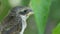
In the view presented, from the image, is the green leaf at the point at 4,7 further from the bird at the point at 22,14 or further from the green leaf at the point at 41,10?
the green leaf at the point at 41,10

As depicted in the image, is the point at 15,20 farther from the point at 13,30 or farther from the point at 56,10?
the point at 56,10

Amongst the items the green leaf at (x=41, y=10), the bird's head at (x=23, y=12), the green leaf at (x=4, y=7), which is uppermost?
the bird's head at (x=23, y=12)

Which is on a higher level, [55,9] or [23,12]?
[23,12]

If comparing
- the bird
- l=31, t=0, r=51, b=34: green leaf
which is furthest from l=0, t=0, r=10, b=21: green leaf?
l=31, t=0, r=51, b=34: green leaf

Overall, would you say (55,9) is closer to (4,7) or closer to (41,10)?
(41,10)

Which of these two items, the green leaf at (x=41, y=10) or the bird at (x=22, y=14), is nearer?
the green leaf at (x=41, y=10)

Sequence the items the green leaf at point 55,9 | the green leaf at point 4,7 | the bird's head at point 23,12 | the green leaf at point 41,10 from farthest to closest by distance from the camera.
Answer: the bird's head at point 23,12 → the green leaf at point 4,7 → the green leaf at point 55,9 → the green leaf at point 41,10

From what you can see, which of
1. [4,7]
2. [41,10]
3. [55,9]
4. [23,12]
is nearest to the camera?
[41,10]

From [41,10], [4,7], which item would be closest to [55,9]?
[41,10]

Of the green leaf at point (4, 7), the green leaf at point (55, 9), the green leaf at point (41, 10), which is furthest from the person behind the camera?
the green leaf at point (4, 7)

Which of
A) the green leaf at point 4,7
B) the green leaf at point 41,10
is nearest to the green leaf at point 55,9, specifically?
the green leaf at point 41,10

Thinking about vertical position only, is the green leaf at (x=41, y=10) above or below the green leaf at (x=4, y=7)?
below

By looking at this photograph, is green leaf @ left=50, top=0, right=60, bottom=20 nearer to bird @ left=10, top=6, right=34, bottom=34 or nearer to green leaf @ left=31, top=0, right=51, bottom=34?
green leaf @ left=31, top=0, right=51, bottom=34
